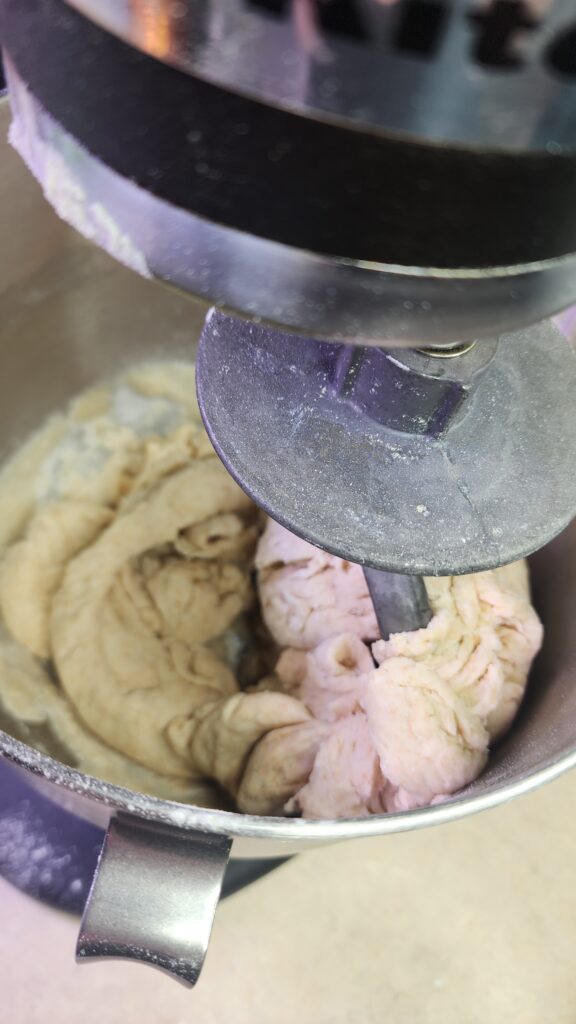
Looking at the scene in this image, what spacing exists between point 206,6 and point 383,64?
2.8 inches

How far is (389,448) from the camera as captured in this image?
63 centimetres

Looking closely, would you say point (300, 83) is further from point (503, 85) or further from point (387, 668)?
point (387, 668)

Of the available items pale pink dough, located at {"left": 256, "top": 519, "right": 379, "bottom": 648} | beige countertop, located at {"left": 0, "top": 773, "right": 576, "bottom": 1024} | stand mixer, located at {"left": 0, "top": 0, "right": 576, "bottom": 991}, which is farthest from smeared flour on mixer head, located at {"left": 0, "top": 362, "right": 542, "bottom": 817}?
stand mixer, located at {"left": 0, "top": 0, "right": 576, "bottom": 991}

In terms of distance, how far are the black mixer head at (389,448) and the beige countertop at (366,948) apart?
53cm

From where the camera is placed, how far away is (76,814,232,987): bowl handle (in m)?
0.59

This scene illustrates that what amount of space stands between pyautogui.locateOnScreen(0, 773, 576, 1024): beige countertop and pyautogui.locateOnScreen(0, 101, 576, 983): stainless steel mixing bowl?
200 mm

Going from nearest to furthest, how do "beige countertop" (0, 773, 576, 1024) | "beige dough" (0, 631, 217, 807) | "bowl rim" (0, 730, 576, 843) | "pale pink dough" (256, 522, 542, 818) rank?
"bowl rim" (0, 730, 576, 843)
"pale pink dough" (256, 522, 542, 818)
"beige countertop" (0, 773, 576, 1024)
"beige dough" (0, 631, 217, 807)

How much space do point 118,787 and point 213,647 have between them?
Answer: 0.53m

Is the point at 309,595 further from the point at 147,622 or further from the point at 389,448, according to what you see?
the point at 389,448

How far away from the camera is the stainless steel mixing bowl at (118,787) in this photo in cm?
58

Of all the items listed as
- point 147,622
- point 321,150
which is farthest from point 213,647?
point 321,150

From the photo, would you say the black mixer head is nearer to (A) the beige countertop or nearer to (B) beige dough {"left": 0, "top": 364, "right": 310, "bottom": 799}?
(B) beige dough {"left": 0, "top": 364, "right": 310, "bottom": 799}

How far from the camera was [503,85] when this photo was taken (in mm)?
309

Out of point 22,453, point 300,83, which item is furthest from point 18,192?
point 300,83
